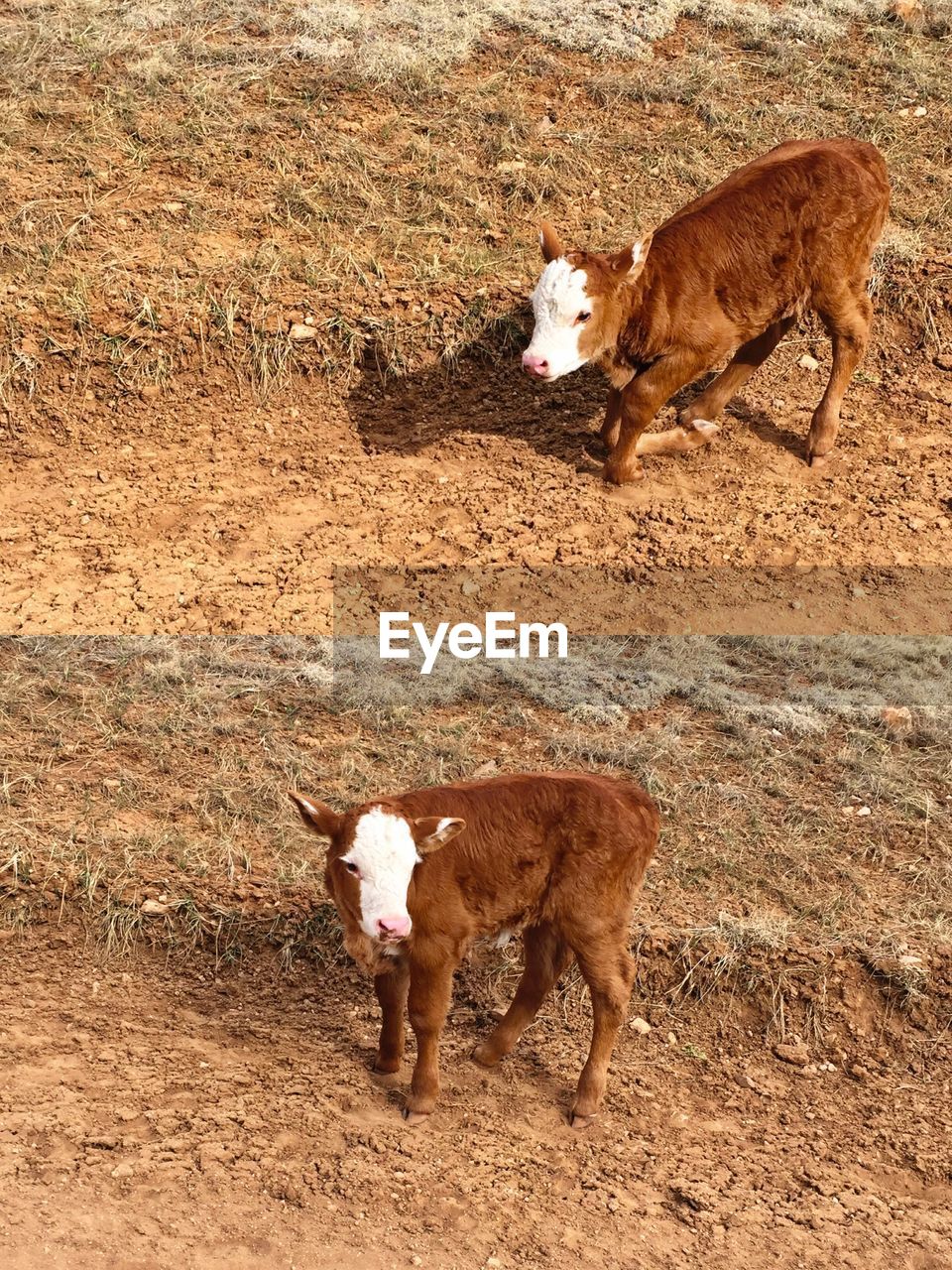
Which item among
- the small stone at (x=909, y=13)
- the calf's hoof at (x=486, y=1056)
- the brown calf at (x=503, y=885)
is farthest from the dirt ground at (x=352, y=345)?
the brown calf at (x=503, y=885)

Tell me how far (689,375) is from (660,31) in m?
5.53

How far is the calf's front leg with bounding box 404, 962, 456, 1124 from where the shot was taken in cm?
563

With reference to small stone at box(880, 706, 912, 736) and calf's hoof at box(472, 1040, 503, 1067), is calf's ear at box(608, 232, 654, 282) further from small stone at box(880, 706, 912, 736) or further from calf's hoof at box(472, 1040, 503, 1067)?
calf's hoof at box(472, 1040, 503, 1067)

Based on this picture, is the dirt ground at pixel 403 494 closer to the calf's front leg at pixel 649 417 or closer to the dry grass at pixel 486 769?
→ the calf's front leg at pixel 649 417

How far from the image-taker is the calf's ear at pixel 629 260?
8742mm

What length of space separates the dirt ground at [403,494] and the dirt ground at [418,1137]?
293cm

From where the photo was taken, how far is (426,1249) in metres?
5.25

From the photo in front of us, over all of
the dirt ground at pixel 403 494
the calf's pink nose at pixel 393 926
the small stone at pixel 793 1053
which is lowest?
the small stone at pixel 793 1053

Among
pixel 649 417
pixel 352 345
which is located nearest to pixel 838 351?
pixel 649 417

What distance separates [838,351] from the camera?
32.3 feet

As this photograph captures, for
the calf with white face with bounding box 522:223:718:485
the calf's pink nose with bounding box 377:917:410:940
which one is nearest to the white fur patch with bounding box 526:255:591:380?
the calf with white face with bounding box 522:223:718:485

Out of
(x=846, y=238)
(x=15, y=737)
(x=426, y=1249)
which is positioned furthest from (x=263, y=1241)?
(x=846, y=238)

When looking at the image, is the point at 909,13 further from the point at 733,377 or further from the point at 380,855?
the point at 380,855

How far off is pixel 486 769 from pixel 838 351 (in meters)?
3.97
